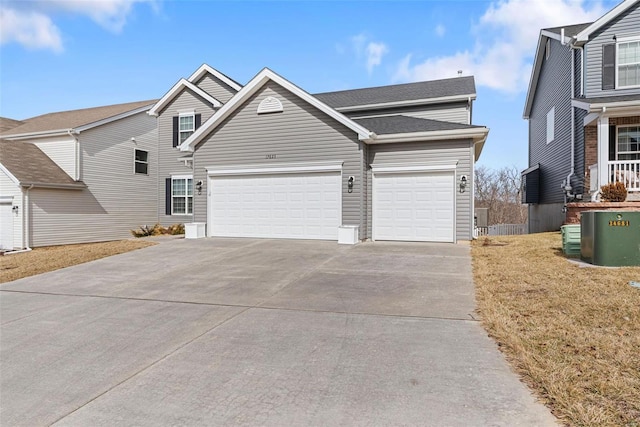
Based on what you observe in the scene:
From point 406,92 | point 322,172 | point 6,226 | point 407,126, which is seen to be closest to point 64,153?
point 6,226

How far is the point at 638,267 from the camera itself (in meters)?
7.20

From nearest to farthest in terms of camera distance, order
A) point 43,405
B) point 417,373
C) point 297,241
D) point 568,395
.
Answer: point 568,395
point 43,405
point 417,373
point 297,241

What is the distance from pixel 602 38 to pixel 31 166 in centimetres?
2425

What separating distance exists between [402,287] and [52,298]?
6176 millimetres

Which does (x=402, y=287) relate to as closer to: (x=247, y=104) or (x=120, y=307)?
(x=120, y=307)

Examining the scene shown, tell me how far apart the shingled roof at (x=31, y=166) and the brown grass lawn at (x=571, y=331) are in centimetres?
1824

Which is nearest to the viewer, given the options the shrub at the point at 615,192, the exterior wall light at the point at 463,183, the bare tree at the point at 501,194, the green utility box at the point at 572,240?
the green utility box at the point at 572,240

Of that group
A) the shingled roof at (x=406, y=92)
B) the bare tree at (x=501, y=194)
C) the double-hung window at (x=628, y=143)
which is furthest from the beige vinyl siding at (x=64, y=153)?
the bare tree at (x=501, y=194)

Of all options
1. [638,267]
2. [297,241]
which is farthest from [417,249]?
[638,267]

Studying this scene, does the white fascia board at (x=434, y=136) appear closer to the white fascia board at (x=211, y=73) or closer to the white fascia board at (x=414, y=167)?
the white fascia board at (x=414, y=167)

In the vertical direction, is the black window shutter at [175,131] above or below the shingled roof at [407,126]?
above

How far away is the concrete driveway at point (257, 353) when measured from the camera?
2.93m

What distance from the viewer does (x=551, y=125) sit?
58.1ft

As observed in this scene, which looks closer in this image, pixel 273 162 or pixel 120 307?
pixel 120 307
